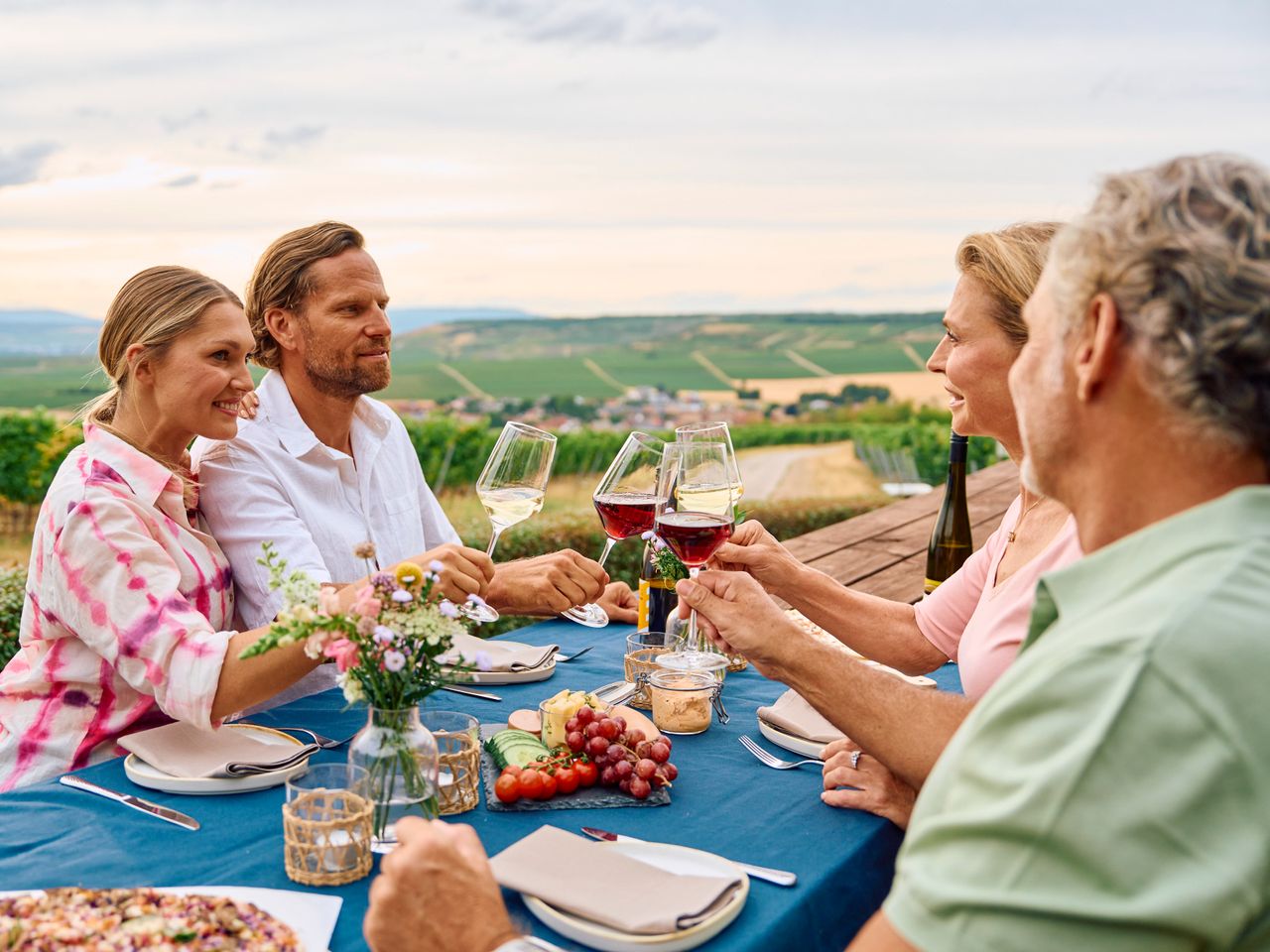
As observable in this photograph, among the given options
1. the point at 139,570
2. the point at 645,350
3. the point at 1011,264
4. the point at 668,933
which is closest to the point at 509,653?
the point at 139,570

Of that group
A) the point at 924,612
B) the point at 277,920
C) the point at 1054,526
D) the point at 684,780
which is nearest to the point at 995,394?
the point at 1054,526

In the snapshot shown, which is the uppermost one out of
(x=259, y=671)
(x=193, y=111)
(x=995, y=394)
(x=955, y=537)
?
(x=193, y=111)

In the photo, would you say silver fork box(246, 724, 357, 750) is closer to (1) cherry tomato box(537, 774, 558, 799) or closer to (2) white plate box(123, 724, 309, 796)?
(2) white plate box(123, 724, 309, 796)

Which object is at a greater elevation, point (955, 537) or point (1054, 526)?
point (1054, 526)

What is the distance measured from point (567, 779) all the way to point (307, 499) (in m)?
1.54

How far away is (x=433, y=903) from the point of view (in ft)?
4.61

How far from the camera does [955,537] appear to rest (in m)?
3.79

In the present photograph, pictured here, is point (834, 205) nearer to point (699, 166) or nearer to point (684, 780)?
point (699, 166)

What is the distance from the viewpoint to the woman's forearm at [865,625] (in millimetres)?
2873

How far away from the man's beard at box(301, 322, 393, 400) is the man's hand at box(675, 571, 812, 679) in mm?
1504

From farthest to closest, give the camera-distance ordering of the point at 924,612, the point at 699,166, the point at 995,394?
the point at 699,166
the point at 924,612
the point at 995,394

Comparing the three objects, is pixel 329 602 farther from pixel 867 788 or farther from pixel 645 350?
pixel 645 350

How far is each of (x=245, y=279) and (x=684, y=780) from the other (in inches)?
89.3

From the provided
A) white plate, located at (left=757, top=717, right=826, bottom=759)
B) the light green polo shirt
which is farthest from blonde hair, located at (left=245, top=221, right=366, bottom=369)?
the light green polo shirt
